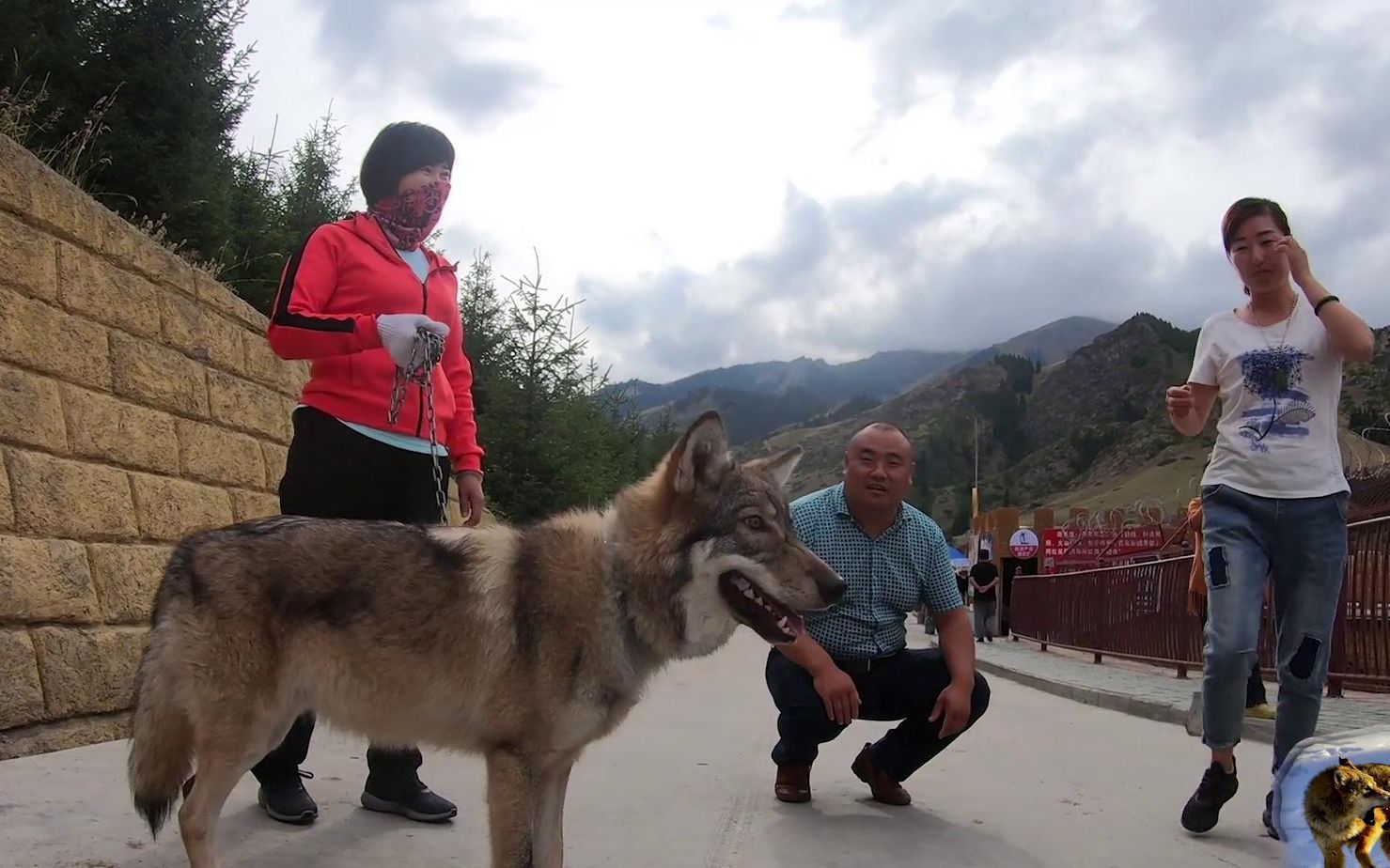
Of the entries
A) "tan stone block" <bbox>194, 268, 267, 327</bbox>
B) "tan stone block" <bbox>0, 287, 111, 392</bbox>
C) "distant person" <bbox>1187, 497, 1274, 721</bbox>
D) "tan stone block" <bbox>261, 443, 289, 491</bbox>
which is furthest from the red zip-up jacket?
"distant person" <bbox>1187, 497, 1274, 721</bbox>

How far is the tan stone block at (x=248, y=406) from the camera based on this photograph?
324 inches

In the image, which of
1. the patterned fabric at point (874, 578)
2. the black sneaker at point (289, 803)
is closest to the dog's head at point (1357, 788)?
the patterned fabric at point (874, 578)

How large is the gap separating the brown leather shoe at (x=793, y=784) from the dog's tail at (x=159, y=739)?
9.32 feet

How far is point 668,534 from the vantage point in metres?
3.53

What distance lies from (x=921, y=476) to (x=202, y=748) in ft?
416

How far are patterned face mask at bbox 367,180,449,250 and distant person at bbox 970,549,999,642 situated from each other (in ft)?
69.9

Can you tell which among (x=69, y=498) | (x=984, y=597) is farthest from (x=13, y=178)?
(x=984, y=597)

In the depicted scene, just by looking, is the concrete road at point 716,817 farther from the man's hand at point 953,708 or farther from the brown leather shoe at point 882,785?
the man's hand at point 953,708

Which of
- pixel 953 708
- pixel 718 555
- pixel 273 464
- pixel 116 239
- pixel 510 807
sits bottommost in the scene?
pixel 510 807

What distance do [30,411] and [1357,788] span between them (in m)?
6.69

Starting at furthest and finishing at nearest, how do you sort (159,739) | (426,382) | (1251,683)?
1. (1251,683)
2. (426,382)
3. (159,739)

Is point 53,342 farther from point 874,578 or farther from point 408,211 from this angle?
point 874,578

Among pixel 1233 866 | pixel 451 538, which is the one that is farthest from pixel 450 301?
pixel 1233 866

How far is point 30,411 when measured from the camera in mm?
5840
